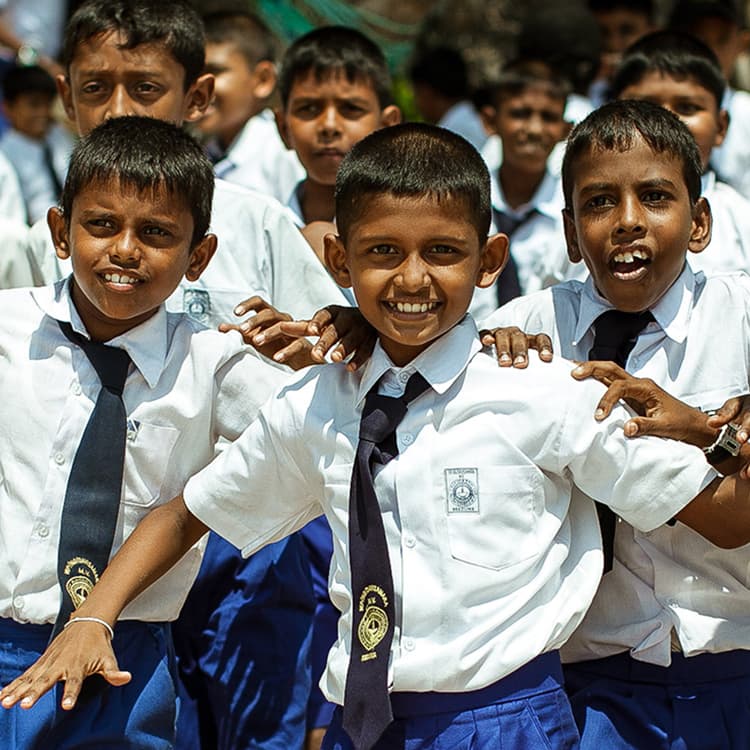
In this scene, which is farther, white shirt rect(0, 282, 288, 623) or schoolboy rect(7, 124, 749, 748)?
white shirt rect(0, 282, 288, 623)

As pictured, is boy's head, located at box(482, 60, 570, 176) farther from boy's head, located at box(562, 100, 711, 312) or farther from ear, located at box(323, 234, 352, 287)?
ear, located at box(323, 234, 352, 287)

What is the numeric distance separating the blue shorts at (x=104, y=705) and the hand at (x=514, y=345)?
42.2 inches

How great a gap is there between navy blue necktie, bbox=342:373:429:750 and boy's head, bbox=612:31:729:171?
7.71ft

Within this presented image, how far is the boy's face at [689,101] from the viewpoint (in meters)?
4.87

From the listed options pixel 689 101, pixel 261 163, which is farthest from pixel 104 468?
pixel 261 163

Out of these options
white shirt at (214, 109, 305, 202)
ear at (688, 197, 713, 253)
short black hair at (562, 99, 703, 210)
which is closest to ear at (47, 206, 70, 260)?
short black hair at (562, 99, 703, 210)

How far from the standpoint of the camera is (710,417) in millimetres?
3039

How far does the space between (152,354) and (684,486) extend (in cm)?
126

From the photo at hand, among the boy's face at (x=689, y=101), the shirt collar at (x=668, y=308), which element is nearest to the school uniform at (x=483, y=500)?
the shirt collar at (x=668, y=308)

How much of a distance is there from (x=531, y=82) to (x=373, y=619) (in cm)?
435

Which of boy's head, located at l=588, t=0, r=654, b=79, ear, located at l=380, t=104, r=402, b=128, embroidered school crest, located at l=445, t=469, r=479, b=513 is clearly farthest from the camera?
boy's head, located at l=588, t=0, r=654, b=79

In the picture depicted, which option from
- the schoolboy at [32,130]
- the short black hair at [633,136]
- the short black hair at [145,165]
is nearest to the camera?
the short black hair at [145,165]

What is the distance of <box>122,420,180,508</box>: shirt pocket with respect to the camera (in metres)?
3.26

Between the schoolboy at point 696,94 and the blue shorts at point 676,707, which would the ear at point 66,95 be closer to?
the schoolboy at point 696,94
